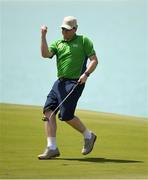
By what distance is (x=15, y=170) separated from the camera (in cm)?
650

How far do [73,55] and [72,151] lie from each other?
4.01ft

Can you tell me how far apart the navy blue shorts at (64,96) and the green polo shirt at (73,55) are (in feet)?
0.29

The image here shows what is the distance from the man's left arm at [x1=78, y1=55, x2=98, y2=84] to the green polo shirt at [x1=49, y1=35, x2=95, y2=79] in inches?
2.4

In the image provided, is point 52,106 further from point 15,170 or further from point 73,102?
point 15,170

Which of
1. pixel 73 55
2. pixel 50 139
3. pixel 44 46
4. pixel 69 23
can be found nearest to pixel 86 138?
pixel 50 139

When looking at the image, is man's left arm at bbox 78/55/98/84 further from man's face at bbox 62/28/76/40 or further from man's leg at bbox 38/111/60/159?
man's leg at bbox 38/111/60/159

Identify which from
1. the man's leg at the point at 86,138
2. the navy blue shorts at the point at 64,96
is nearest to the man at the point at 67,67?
the navy blue shorts at the point at 64,96

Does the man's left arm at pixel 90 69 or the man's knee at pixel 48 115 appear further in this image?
the man's knee at pixel 48 115

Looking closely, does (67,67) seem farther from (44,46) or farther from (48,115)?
(48,115)

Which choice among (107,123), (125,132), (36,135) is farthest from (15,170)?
(107,123)

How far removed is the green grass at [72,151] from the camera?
6.56 meters

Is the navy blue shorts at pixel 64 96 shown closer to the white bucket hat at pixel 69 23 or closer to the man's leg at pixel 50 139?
the man's leg at pixel 50 139

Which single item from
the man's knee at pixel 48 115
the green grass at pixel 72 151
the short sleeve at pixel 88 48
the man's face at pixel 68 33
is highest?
the man's face at pixel 68 33

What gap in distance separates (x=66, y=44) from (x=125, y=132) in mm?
3027
